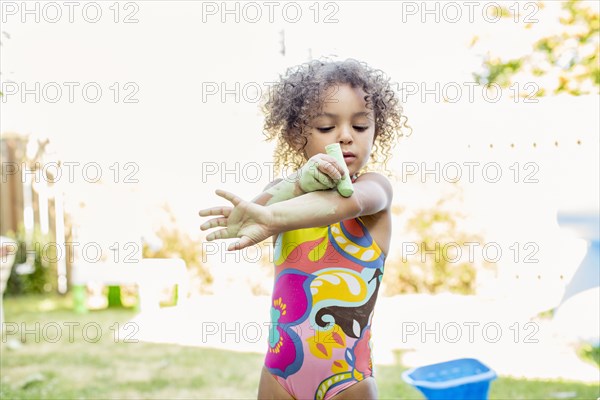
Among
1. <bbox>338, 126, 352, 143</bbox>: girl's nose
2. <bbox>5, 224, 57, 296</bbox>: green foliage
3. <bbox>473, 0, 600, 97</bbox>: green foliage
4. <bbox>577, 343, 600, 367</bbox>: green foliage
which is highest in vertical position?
<bbox>473, 0, 600, 97</bbox>: green foliage

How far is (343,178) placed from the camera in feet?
5.14

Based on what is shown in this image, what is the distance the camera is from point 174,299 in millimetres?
6523

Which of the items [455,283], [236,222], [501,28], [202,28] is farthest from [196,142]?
[236,222]

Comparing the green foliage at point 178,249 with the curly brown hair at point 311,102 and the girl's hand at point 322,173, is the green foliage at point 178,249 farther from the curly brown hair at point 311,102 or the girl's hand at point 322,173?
the girl's hand at point 322,173

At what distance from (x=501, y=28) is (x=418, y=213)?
231cm

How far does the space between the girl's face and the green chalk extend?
0.14 m

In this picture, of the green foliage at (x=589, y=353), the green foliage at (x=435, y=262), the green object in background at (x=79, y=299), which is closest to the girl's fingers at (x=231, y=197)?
the green foliage at (x=589, y=353)

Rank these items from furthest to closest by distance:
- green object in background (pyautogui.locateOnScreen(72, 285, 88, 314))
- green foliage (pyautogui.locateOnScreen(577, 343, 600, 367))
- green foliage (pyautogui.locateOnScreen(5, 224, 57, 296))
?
green foliage (pyautogui.locateOnScreen(5, 224, 57, 296)) → green object in background (pyautogui.locateOnScreen(72, 285, 88, 314)) → green foliage (pyautogui.locateOnScreen(577, 343, 600, 367))

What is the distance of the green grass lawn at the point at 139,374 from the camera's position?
347cm

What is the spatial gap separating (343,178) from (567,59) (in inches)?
237

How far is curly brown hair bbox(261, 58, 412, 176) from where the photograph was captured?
183 cm

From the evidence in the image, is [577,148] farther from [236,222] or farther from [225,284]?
[236,222]

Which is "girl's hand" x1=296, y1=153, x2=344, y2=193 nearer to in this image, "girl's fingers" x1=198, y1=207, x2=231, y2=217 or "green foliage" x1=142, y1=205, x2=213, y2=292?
"girl's fingers" x1=198, y1=207, x2=231, y2=217

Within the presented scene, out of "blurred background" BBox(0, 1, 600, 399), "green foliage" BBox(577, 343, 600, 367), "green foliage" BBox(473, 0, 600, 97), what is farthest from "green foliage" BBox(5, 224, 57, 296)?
"green foliage" BBox(577, 343, 600, 367)
